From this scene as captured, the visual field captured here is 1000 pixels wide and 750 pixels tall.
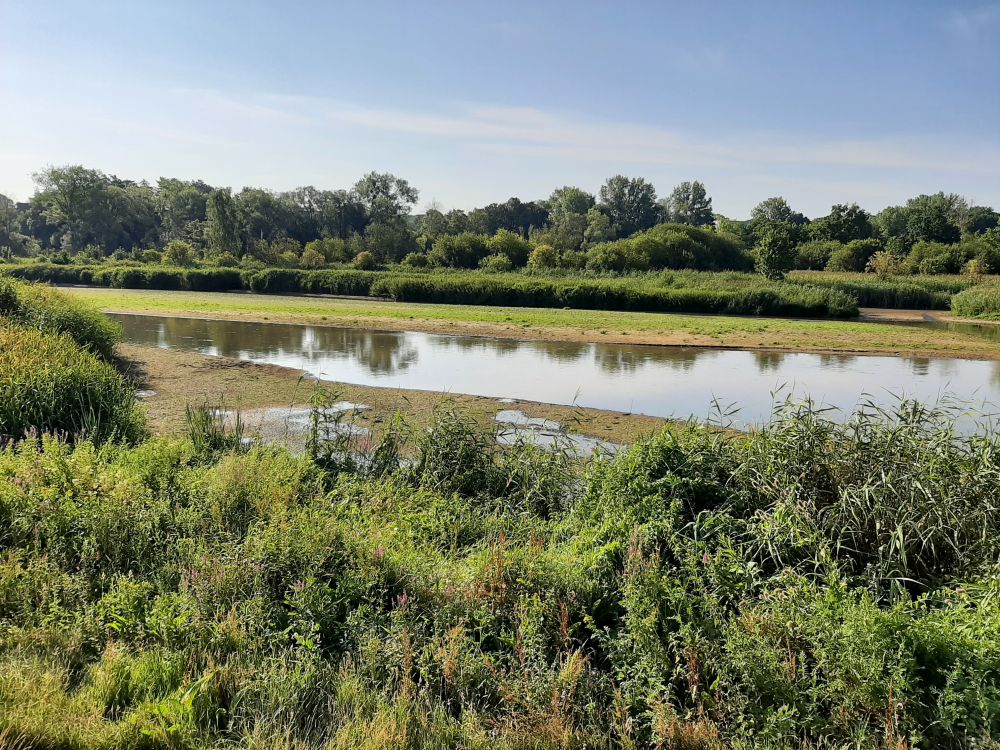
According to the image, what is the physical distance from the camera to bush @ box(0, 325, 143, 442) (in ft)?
29.4

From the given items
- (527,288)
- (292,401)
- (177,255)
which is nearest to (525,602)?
(292,401)

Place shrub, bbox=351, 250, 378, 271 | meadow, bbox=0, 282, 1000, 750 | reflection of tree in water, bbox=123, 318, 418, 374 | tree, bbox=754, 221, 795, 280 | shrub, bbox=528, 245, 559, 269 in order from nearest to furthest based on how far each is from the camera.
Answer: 1. meadow, bbox=0, 282, 1000, 750
2. reflection of tree in water, bbox=123, 318, 418, 374
3. tree, bbox=754, 221, 795, 280
4. shrub, bbox=528, 245, 559, 269
5. shrub, bbox=351, 250, 378, 271

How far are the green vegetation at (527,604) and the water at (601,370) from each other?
6.93m

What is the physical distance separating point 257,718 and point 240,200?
9879cm

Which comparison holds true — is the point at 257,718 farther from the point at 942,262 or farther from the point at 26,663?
the point at 942,262

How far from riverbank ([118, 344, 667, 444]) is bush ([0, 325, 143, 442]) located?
2.87ft

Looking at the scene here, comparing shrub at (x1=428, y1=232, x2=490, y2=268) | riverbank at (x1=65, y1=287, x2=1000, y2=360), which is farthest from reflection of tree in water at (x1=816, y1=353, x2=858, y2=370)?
shrub at (x1=428, y1=232, x2=490, y2=268)

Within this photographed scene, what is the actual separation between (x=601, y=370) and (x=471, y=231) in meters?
77.3

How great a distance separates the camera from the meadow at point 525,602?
3.58m

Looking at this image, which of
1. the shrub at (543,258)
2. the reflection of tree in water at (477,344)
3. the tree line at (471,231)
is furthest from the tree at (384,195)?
the reflection of tree in water at (477,344)

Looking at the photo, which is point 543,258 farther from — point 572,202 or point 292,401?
point 572,202

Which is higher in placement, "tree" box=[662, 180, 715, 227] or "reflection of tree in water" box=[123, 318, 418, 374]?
"tree" box=[662, 180, 715, 227]

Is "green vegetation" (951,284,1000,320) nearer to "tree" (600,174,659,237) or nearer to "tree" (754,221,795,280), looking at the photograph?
"tree" (754,221,795,280)

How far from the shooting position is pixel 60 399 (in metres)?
9.56
